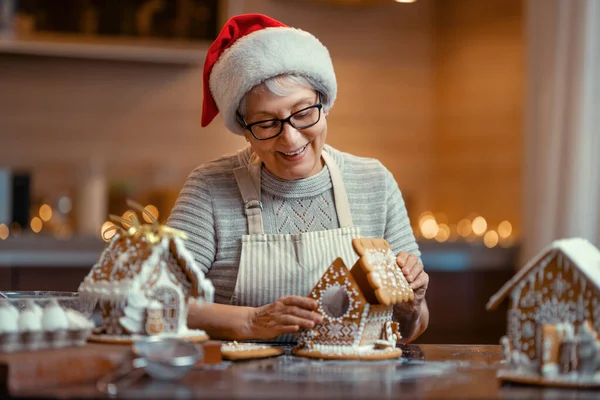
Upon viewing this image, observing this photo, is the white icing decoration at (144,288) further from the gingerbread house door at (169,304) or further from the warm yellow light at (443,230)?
the warm yellow light at (443,230)

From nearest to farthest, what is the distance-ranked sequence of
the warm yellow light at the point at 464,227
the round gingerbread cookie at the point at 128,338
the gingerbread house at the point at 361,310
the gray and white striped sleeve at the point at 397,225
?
1. the round gingerbread cookie at the point at 128,338
2. the gingerbread house at the point at 361,310
3. the gray and white striped sleeve at the point at 397,225
4. the warm yellow light at the point at 464,227

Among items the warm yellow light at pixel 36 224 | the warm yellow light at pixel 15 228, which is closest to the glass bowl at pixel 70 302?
the warm yellow light at pixel 15 228

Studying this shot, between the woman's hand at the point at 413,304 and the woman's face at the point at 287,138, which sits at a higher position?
the woman's face at the point at 287,138

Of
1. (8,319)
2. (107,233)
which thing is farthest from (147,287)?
(107,233)

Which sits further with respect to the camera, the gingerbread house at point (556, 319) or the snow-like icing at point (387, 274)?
the snow-like icing at point (387, 274)

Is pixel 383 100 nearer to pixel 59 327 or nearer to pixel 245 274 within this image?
pixel 245 274

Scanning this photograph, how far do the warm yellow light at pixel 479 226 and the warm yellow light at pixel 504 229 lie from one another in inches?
4.4

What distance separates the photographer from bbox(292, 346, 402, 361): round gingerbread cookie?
162 cm

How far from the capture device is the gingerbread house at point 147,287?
60.6 inches

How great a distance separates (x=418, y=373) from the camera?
4.93ft

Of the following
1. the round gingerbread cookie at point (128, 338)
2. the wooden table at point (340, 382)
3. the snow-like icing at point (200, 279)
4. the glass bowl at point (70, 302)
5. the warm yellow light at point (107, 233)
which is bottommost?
the wooden table at point (340, 382)

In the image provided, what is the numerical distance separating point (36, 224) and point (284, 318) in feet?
9.30

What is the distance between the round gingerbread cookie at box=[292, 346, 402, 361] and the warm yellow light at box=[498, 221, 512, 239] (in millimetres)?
2808

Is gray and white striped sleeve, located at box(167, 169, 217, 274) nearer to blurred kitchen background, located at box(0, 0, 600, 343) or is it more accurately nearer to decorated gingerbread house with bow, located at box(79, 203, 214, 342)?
decorated gingerbread house with bow, located at box(79, 203, 214, 342)
